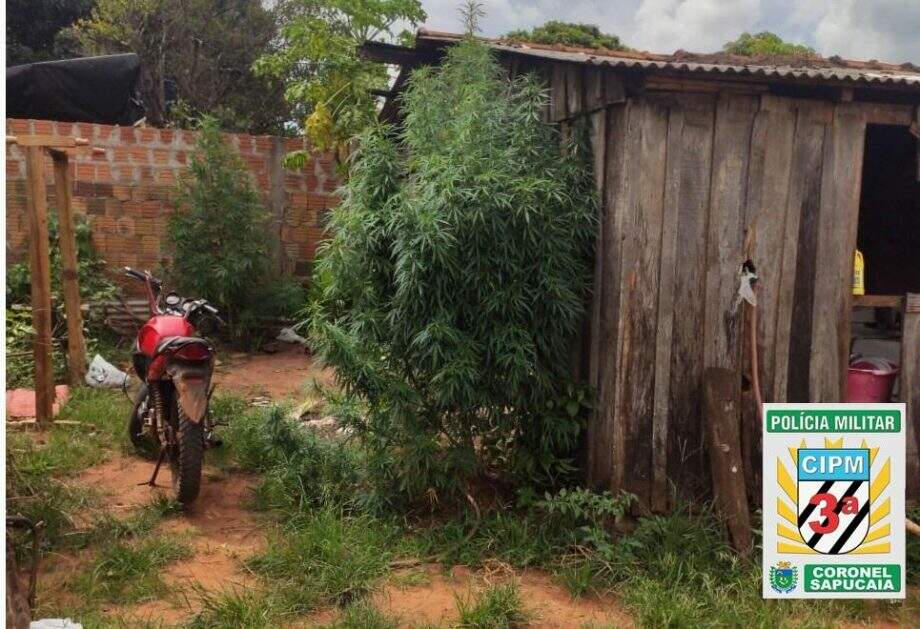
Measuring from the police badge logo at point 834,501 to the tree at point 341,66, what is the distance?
677cm

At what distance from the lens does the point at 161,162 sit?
9.37 meters

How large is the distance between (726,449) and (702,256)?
3.35 feet

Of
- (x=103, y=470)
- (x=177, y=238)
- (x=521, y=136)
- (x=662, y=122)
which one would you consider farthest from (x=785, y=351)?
(x=177, y=238)

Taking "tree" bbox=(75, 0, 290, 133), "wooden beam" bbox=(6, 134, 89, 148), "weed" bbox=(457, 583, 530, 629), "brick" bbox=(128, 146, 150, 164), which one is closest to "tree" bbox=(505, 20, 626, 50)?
"tree" bbox=(75, 0, 290, 133)

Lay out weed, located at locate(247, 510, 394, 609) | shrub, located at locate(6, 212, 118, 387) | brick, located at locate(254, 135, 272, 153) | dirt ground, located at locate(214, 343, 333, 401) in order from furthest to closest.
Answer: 1. brick, located at locate(254, 135, 272, 153)
2. shrub, located at locate(6, 212, 118, 387)
3. dirt ground, located at locate(214, 343, 333, 401)
4. weed, located at locate(247, 510, 394, 609)

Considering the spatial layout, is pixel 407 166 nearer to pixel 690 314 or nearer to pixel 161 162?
pixel 690 314

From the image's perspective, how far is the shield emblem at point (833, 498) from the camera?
3.29 meters

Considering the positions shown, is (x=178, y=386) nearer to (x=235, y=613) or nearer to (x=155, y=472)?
(x=155, y=472)

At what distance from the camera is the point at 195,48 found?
16516 mm

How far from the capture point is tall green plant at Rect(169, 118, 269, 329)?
875 centimetres

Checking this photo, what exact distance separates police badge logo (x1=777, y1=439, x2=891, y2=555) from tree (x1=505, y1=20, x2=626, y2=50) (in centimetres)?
1277

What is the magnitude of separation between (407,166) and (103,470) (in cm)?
291

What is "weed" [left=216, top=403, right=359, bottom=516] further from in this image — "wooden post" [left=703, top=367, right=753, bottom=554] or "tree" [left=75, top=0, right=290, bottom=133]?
"tree" [left=75, top=0, right=290, bottom=133]

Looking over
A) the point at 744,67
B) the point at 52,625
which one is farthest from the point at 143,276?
the point at 744,67
